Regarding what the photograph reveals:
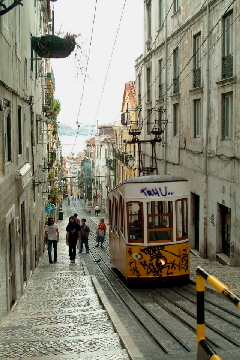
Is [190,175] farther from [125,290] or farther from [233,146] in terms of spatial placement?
[125,290]

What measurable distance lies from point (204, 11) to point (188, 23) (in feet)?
6.26

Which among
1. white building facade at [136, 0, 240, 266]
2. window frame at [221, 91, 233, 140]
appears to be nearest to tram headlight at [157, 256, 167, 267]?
white building facade at [136, 0, 240, 266]

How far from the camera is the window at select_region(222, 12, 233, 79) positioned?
15054 millimetres

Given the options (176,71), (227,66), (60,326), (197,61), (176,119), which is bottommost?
(60,326)

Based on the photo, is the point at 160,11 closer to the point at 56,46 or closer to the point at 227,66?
the point at 227,66

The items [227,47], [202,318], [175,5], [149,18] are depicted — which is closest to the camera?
[202,318]

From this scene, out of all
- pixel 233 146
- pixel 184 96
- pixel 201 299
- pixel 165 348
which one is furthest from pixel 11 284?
pixel 184 96

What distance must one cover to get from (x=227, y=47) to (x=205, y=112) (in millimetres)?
2624

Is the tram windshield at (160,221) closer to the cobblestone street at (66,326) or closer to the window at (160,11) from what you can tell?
the cobblestone street at (66,326)

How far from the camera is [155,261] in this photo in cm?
1091

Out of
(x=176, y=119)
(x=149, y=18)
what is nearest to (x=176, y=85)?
(x=176, y=119)

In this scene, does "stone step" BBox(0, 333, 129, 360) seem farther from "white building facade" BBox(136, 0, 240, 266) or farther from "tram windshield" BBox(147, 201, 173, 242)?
"white building facade" BBox(136, 0, 240, 266)

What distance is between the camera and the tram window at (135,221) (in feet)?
35.9

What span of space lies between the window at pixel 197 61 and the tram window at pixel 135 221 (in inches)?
345
